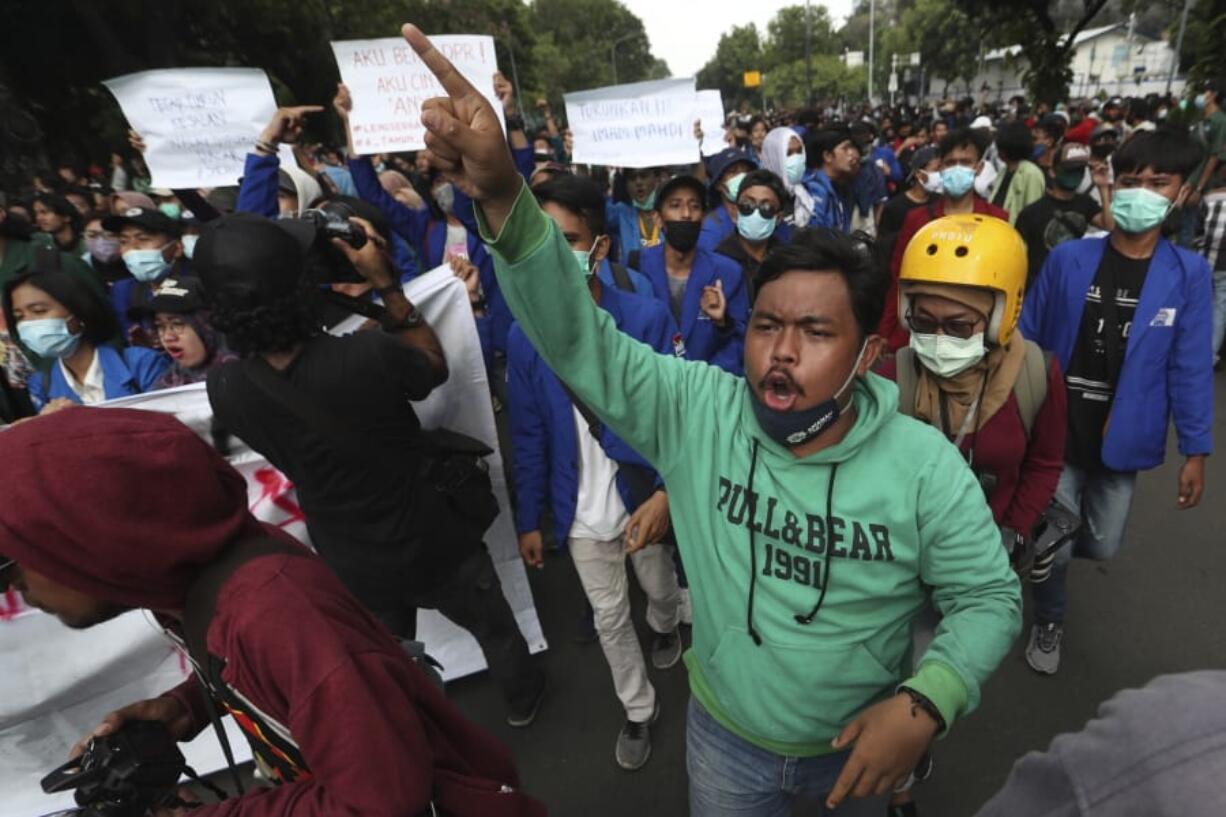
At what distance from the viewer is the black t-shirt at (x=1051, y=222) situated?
4629 mm

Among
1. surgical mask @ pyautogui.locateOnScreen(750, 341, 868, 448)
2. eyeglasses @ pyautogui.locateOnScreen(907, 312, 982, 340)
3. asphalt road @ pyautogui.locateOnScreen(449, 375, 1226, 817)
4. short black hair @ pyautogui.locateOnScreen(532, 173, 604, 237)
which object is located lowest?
asphalt road @ pyautogui.locateOnScreen(449, 375, 1226, 817)

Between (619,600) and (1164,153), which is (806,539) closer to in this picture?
(619,600)

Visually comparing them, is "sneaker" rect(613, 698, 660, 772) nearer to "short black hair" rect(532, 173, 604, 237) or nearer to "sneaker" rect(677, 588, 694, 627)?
"sneaker" rect(677, 588, 694, 627)

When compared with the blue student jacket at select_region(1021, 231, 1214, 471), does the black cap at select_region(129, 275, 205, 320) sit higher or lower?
higher

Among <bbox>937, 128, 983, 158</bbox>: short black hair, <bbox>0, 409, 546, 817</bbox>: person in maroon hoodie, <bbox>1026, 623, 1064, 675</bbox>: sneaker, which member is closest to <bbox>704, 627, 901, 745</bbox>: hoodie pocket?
<bbox>0, 409, 546, 817</bbox>: person in maroon hoodie

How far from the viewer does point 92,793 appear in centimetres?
124

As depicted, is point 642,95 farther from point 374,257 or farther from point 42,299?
point 42,299

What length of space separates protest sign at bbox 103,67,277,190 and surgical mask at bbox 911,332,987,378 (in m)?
3.72

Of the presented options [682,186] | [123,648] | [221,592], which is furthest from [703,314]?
[123,648]

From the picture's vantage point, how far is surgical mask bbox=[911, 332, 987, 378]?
6.37 feet

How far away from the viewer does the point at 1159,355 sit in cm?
253

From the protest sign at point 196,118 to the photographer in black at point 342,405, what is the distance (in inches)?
89.7

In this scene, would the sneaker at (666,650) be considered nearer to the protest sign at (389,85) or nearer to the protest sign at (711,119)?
the protest sign at (389,85)

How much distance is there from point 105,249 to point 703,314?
4.46m
